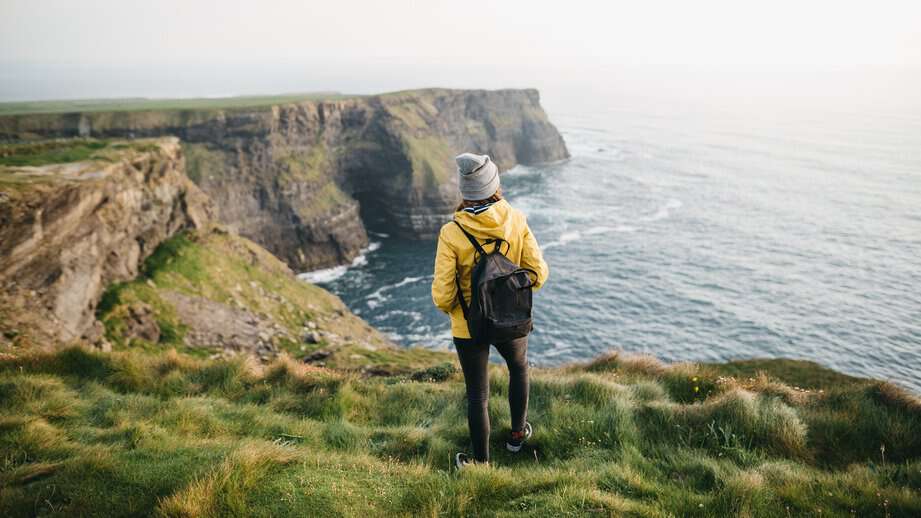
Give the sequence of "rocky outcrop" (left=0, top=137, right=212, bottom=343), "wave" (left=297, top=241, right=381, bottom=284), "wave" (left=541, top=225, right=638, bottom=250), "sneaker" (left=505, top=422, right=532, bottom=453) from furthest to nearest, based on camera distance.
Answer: "wave" (left=541, top=225, right=638, bottom=250) → "wave" (left=297, top=241, right=381, bottom=284) → "rocky outcrop" (left=0, top=137, right=212, bottom=343) → "sneaker" (left=505, top=422, right=532, bottom=453)

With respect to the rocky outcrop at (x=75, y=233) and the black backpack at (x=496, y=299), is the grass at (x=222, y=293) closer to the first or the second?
the rocky outcrop at (x=75, y=233)

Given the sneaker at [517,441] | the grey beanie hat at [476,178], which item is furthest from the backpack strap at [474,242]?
the sneaker at [517,441]

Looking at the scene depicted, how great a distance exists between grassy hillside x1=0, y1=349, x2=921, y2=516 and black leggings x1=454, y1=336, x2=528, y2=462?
0.52m

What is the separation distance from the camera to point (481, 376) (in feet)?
17.0

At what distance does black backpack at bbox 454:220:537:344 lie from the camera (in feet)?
15.2

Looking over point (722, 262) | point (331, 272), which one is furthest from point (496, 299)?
point (331, 272)

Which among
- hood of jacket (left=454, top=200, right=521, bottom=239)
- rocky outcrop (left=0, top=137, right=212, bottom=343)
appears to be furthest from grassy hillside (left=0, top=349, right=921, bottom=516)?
rocky outcrop (left=0, top=137, right=212, bottom=343)

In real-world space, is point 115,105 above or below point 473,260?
above

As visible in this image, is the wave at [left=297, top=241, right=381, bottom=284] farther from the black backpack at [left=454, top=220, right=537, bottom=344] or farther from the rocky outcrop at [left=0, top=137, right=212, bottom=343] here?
the black backpack at [left=454, top=220, right=537, bottom=344]

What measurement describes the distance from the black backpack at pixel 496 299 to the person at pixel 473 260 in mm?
105

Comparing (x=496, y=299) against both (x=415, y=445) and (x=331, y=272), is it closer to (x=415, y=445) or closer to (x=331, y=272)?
(x=415, y=445)

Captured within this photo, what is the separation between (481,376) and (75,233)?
75.5ft

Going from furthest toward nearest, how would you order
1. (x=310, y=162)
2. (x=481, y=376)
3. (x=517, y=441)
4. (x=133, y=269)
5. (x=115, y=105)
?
(x=115, y=105) → (x=310, y=162) → (x=133, y=269) → (x=517, y=441) → (x=481, y=376)

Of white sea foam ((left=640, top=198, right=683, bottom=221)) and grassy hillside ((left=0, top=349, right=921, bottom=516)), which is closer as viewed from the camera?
grassy hillside ((left=0, top=349, right=921, bottom=516))
